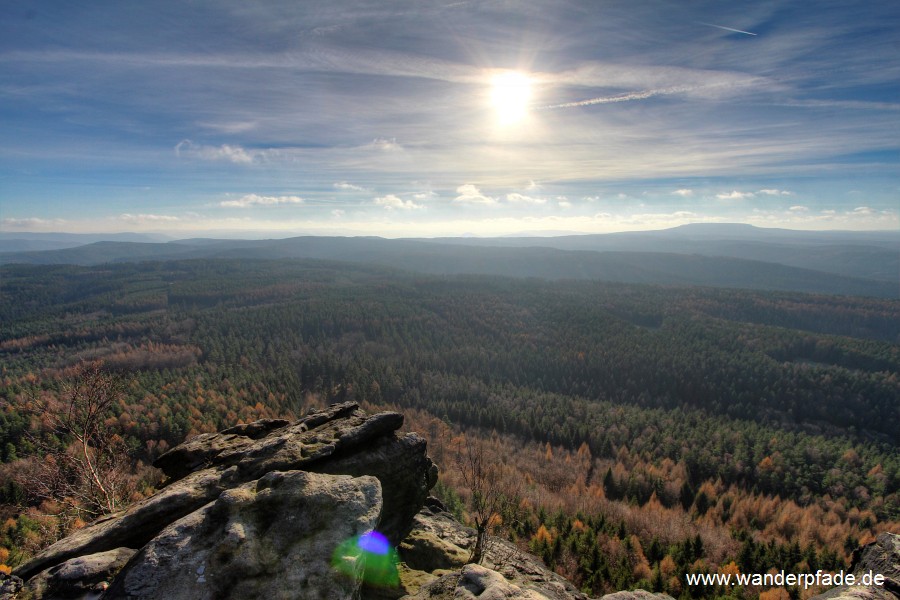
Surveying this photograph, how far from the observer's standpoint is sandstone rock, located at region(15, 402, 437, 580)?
17109 millimetres

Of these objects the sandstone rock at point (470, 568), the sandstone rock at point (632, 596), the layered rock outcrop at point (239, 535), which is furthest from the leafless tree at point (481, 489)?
the layered rock outcrop at point (239, 535)

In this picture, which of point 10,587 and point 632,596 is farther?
point 632,596

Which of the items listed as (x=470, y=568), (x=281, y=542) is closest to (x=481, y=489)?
(x=470, y=568)

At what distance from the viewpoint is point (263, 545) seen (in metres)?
15.0

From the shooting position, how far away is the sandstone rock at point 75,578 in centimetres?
1393

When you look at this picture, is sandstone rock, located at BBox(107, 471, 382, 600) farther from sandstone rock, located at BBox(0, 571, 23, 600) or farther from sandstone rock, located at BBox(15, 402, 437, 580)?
sandstone rock, located at BBox(0, 571, 23, 600)

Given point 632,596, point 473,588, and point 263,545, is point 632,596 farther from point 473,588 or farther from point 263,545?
point 263,545

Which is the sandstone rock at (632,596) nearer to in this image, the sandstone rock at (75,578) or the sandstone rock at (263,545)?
the sandstone rock at (263,545)

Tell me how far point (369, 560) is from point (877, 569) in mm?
25902

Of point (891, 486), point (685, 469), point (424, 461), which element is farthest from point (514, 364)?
point (424, 461)

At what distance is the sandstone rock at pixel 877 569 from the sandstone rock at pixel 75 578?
3019 centimetres

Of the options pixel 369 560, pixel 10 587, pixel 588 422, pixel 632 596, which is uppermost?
pixel 10 587

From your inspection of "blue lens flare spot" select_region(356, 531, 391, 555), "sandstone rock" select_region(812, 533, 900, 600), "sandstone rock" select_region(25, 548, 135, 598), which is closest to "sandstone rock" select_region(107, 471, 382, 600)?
"blue lens flare spot" select_region(356, 531, 391, 555)

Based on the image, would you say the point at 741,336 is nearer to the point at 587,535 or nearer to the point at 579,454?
the point at 579,454
